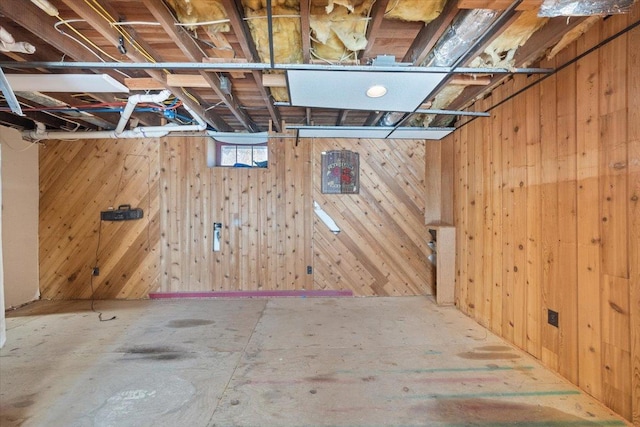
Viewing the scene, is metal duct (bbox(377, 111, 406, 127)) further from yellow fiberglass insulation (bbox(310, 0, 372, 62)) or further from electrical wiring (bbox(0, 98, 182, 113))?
electrical wiring (bbox(0, 98, 182, 113))

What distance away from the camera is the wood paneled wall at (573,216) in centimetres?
167

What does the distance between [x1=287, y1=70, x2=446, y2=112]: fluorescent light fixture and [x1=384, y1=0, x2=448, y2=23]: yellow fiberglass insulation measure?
1.11 ft

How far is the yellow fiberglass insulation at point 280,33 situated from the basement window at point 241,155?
87.5 inches

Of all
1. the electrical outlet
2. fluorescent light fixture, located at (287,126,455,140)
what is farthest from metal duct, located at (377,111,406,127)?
the electrical outlet

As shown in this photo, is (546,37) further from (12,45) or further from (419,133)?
(12,45)

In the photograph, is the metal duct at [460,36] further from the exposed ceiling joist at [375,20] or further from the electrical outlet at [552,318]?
the electrical outlet at [552,318]

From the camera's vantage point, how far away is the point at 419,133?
12.0 feet

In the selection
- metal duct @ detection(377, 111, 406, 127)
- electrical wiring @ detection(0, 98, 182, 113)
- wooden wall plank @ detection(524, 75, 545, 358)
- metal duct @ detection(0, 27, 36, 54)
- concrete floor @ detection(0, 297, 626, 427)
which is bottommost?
concrete floor @ detection(0, 297, 626, 427)

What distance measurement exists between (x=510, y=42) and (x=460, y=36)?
0.51 m

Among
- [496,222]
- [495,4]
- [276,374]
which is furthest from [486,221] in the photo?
[276,374]

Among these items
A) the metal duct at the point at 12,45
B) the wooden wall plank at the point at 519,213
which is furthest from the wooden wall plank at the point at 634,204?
the metal duct at the point at 12,45

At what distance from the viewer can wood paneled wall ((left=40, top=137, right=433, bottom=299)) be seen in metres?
4.04

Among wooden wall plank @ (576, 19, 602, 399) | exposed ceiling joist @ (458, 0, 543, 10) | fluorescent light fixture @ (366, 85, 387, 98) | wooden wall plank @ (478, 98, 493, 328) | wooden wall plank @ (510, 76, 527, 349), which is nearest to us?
exposed ceiling joist @ (458, 0, 543, 10)

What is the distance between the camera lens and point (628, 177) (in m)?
1.67
